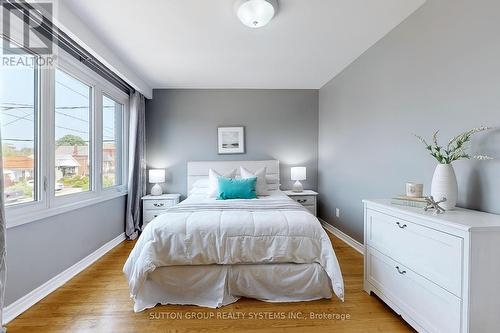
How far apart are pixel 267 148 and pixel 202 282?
2.70m

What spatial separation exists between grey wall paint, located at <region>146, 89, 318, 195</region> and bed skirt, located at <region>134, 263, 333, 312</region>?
2345mm

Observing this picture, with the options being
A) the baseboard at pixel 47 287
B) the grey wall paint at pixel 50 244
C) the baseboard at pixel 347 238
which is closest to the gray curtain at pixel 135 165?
the grey wall paint at pixel 50 244

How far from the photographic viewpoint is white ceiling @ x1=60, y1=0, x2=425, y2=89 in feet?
6.51

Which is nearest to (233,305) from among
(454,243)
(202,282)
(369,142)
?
(202,282)

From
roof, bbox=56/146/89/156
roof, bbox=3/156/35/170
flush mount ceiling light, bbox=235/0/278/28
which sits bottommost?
roof, bbox=3/156/35/170

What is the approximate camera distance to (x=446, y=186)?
5.09 feet

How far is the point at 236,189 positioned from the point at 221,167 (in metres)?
1.02

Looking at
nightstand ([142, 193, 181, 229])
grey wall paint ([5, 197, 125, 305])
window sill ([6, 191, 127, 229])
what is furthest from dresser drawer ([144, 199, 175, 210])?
window sill ([6, 191, 127, 229])

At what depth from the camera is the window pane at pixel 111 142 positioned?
321 centimetres

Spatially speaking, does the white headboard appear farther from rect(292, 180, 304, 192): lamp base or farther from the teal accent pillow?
the teal accent pillow

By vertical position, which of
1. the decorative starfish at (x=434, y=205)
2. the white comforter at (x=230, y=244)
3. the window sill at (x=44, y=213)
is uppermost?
the decorative starfish at (x=434, y=205)

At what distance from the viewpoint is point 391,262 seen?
1763mm

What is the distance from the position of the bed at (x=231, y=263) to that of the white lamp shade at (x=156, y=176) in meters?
2.02

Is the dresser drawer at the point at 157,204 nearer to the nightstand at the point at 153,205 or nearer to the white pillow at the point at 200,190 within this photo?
the nightstand at the point at 153,205
